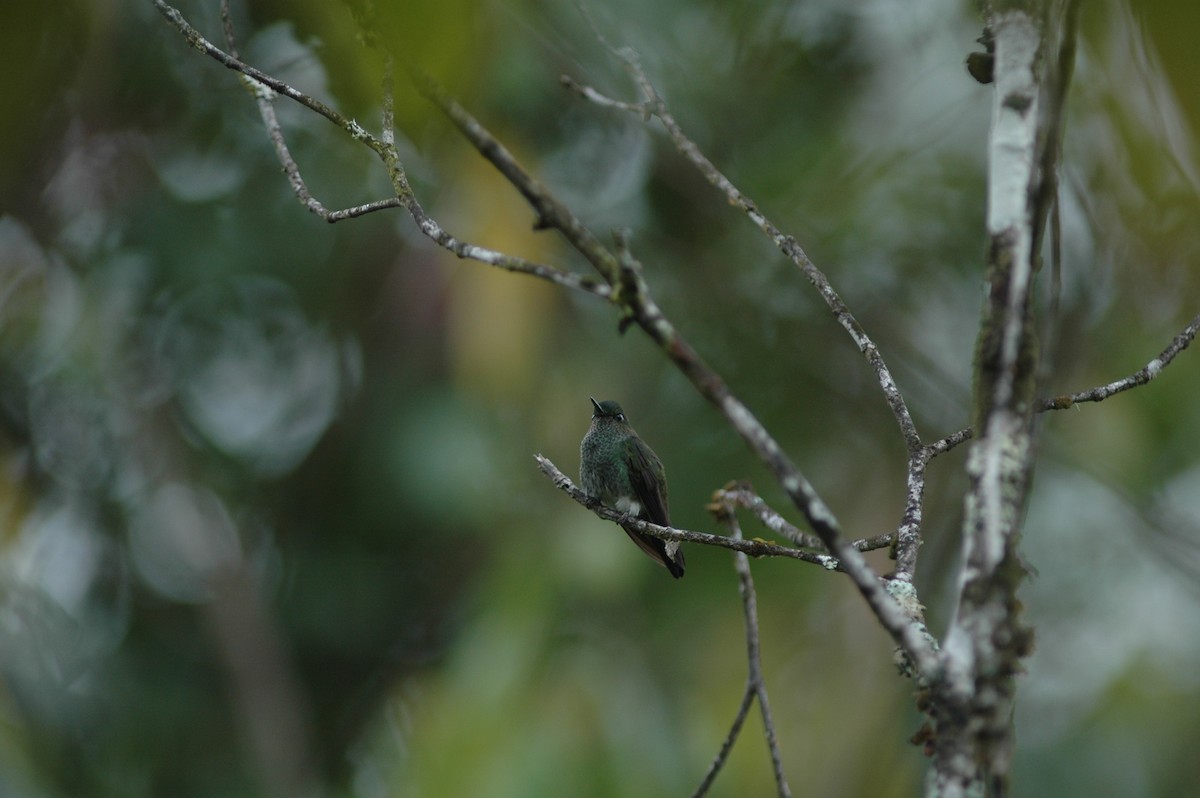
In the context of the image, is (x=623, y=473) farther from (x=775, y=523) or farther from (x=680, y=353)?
(x=680, y=353)

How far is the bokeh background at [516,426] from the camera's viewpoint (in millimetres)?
6539

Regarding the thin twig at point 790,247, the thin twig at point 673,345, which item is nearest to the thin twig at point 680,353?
the thin twig at point 673,345

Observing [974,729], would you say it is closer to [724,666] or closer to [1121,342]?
[1121,342]

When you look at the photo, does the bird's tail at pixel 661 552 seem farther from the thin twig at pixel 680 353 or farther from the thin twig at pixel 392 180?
the thin twig at pixel 680 353

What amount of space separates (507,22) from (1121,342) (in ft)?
14.4

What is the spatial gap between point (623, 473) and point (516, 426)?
153 inches

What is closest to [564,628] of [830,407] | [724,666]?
[724,666]

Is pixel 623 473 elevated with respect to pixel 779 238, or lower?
elevated

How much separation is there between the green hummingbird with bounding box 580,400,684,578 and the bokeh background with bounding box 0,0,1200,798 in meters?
1.15

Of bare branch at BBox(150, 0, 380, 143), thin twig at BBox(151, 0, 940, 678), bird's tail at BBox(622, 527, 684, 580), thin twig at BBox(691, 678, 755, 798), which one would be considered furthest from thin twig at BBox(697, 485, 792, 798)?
bird's tail at BBox(622, 527, 684, 580)

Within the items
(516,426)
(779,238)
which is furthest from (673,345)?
(516,426)

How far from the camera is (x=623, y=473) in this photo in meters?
4.84

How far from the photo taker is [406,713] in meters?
9.26

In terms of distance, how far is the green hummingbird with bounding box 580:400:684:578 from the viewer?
4758 millimetres
